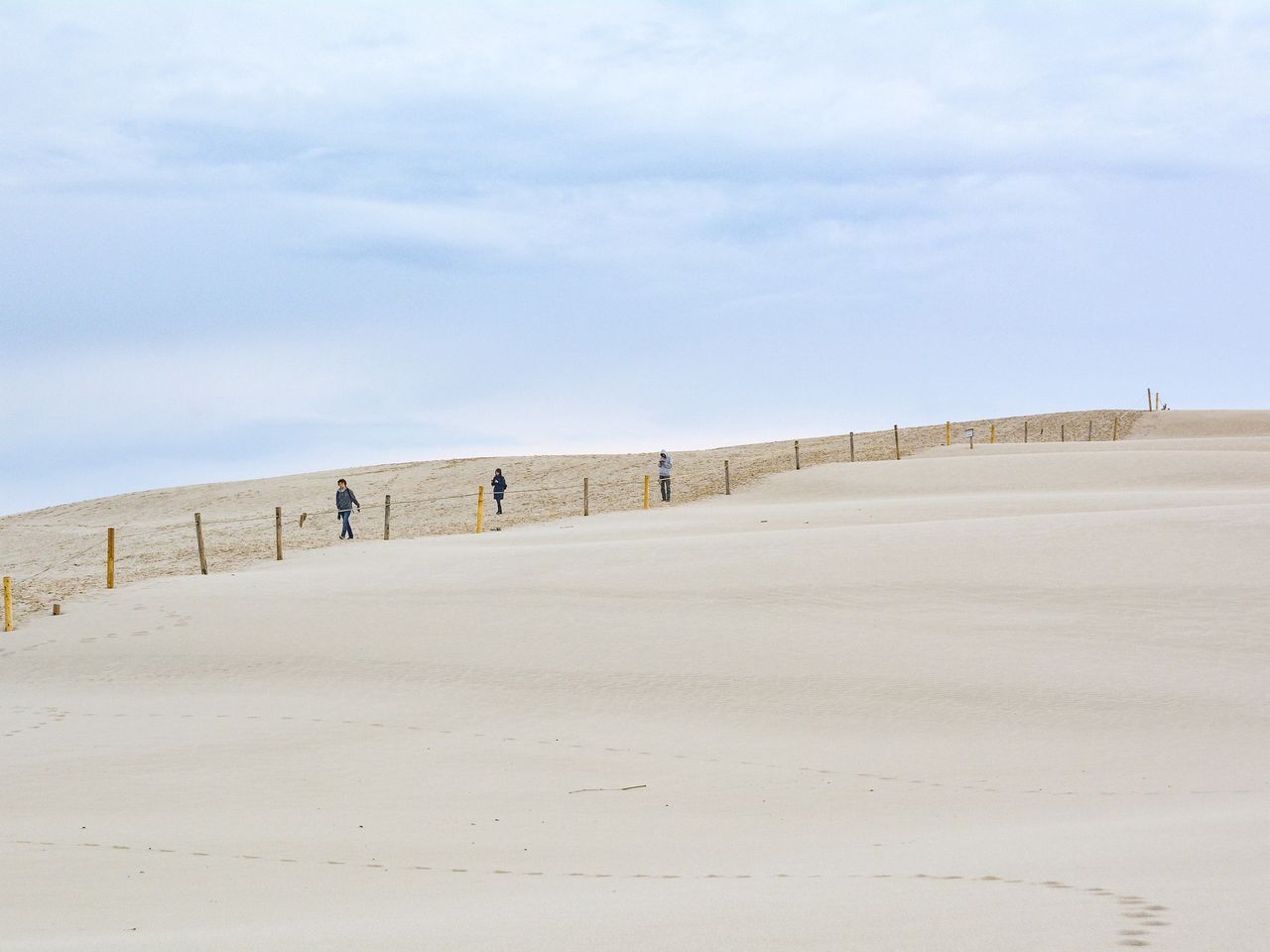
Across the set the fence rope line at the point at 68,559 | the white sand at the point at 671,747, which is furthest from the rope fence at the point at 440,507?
the white sand at the point at 671,747

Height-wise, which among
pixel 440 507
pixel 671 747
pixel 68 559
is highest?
pixel 440 507

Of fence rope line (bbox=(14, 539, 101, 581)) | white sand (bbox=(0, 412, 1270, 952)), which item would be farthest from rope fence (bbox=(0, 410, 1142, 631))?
white sand (bbox=(0, 412, 1270, 952))

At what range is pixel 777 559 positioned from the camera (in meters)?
21.9

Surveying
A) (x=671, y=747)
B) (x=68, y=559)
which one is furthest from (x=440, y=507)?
(x=671, y=747)

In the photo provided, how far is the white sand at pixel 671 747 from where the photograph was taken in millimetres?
7348

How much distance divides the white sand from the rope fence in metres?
7.43

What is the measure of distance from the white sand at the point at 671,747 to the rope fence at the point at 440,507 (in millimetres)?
7428

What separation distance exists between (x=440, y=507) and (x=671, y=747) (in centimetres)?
3740

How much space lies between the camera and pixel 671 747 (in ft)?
44.2

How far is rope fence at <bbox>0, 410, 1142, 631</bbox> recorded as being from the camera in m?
33.6

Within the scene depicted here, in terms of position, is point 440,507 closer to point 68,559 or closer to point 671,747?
point 68,559

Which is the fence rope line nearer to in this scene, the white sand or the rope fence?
the rope fence

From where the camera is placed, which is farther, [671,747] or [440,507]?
[440,507]

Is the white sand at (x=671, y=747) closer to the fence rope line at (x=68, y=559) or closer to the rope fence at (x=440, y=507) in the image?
the rope fence at (x=440, y=507)
